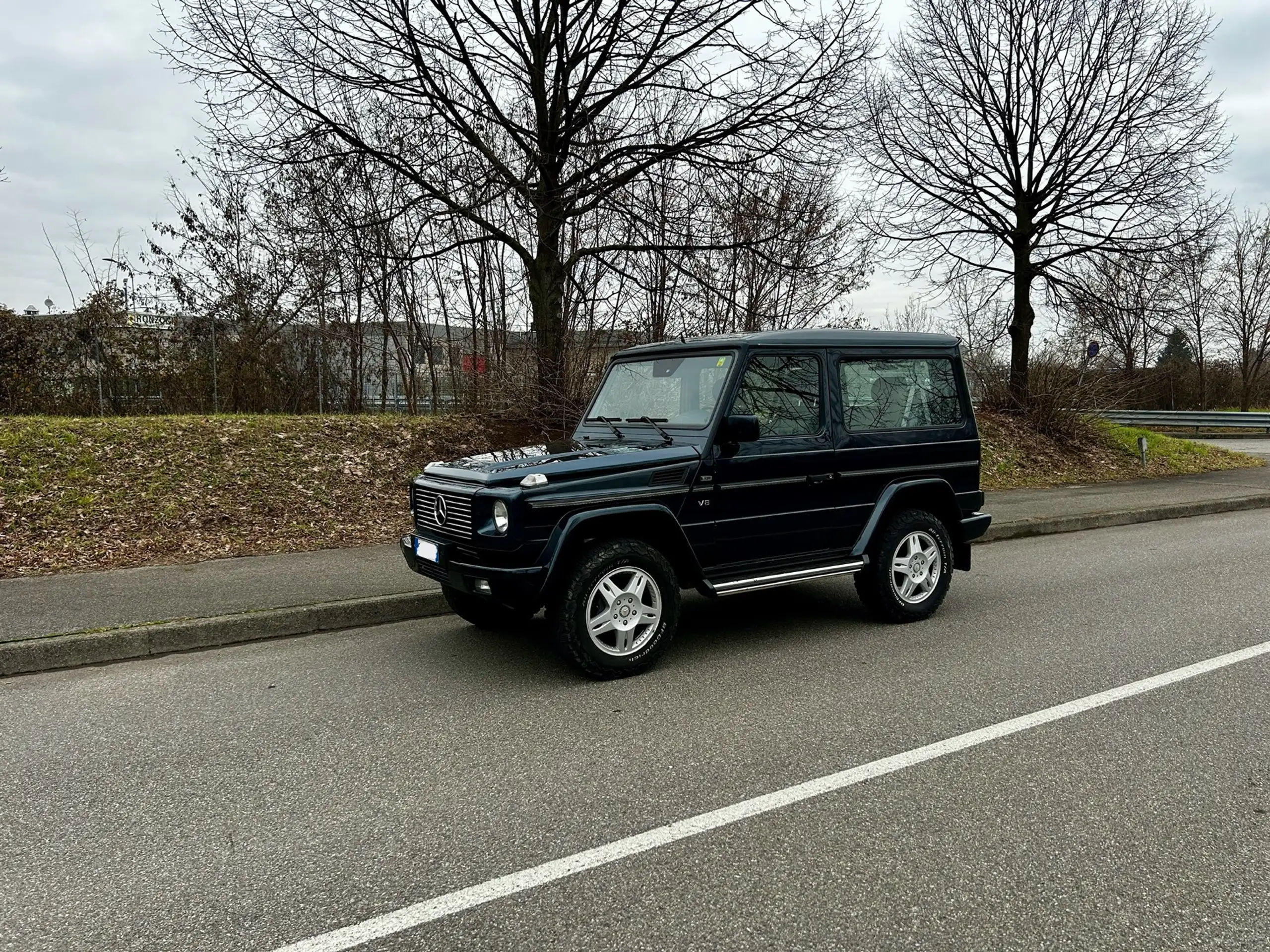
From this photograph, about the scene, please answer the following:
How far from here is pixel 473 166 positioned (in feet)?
41.4

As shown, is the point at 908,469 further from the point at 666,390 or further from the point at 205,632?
the point at 205,632

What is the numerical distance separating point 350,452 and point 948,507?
752 centimetres

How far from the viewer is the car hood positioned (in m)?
4.85

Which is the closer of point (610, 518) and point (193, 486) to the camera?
point (610, 518)

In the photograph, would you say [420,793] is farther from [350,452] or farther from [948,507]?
[350,452]

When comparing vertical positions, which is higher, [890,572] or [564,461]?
[564,461]

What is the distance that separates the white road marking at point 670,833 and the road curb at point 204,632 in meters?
3.84

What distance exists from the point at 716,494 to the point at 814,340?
1.36m

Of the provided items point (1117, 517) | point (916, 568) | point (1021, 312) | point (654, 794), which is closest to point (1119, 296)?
point (1021, 312)

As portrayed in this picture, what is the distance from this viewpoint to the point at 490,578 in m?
4.78

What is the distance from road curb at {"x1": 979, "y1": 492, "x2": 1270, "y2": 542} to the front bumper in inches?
248

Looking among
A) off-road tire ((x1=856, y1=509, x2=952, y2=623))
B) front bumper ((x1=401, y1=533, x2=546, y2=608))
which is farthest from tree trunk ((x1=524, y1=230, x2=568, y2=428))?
front bumper ((x1=401, y1=533, x2=546, y2=608))

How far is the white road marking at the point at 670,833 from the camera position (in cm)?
266

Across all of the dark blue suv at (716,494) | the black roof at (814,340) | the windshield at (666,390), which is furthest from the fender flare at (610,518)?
the black roof at (814,340)
